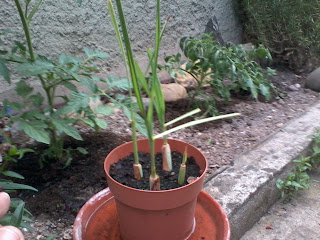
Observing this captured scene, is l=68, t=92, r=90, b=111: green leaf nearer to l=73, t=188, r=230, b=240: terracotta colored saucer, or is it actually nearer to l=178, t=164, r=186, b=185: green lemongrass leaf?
l=73, t=188, r=230, b=240: terracotta colored saucer

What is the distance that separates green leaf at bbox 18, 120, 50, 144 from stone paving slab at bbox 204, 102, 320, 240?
69 cm

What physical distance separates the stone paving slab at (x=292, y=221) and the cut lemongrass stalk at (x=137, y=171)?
0.74 m

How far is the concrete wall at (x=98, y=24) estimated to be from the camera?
79.6 inches

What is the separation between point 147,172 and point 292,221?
35.5 inches

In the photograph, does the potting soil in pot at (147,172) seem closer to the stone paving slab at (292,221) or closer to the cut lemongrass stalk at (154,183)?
Result: the cut lemongrass stalk at (154,183)

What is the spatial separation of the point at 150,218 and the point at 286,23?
8.89 feet

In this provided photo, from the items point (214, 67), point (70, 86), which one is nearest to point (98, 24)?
point (214, 67)

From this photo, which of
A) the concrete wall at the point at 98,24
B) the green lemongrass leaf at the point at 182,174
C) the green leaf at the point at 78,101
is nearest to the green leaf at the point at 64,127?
the green leaf at the point at 78,101

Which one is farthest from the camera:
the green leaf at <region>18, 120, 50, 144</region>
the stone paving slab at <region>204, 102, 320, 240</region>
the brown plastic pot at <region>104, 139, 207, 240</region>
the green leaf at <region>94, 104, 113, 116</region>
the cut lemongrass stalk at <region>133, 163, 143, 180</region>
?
the stone paving slab at <region>204, 102, 320, 240</region>

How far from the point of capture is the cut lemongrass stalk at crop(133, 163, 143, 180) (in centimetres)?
103

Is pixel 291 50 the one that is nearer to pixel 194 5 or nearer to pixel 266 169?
pixel 194 5

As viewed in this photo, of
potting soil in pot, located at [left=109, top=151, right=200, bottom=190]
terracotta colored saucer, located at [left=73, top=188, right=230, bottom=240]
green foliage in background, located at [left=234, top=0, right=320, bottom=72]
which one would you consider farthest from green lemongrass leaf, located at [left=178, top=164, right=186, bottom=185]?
green foliage in background, located at [left=234, top=0, right=320, bottom=72]

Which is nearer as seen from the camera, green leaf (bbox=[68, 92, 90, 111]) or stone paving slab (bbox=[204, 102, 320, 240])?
A: green leaf (bbox=[68, 92, 90, 111])

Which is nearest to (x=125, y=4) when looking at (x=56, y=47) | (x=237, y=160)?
(x=56, y=47)
